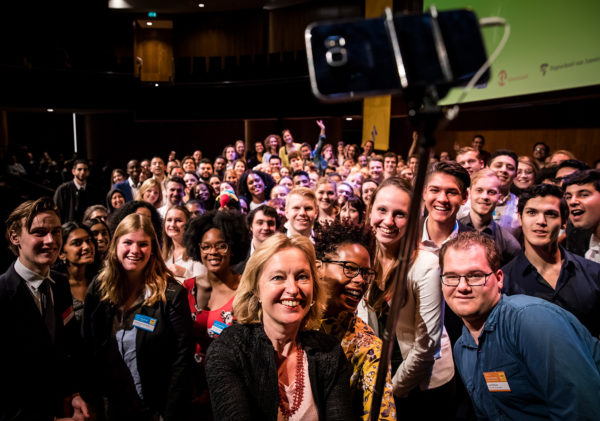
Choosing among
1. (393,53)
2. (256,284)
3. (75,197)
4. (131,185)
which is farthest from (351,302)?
(131,185)

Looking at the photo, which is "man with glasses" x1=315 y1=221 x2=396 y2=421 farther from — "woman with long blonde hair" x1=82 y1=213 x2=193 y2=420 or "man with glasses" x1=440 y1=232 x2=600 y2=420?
"woman with long blonde hair" x1=82 y1=213 x2=193 y2=420

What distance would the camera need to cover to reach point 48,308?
86.1 inches

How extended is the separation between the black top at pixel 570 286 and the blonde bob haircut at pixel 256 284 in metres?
1.37

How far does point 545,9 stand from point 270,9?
1215 centimetres

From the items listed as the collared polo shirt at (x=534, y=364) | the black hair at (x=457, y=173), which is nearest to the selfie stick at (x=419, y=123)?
the collared polo shirt at (x=534, y=364)

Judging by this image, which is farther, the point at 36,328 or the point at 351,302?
the point at 36,328

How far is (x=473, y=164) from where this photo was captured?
14.8 ft

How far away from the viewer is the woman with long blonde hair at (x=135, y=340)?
2141 millimetres

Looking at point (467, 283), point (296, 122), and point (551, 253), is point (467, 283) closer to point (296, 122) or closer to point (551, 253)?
point (551, 253)

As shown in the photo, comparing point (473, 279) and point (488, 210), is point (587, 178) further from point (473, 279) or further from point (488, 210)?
point (473, 279)

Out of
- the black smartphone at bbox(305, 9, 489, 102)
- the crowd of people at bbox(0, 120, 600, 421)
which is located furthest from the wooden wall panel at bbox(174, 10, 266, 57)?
the black smartphone at bbox(305, 9, 489, 102)

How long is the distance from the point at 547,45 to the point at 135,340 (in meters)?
5.88

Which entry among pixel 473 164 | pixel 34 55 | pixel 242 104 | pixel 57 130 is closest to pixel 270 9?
pixel 242 104

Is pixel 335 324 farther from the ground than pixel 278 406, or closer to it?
farther from the ground
